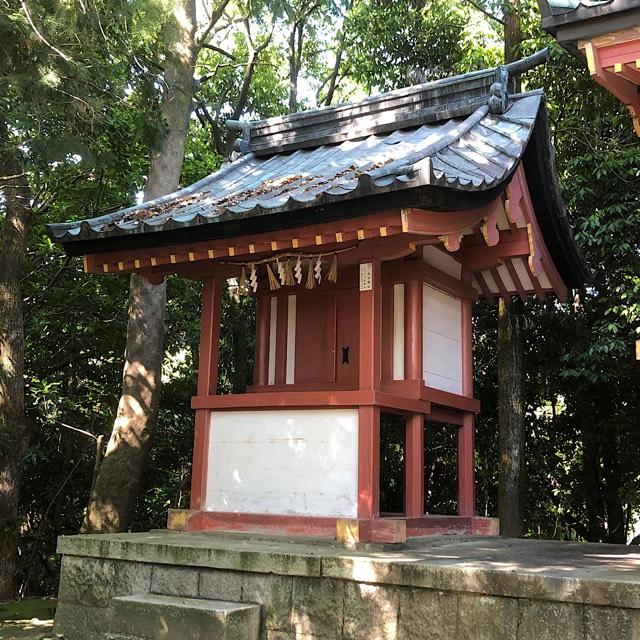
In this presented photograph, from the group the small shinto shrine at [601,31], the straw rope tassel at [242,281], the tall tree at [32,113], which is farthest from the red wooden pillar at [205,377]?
the small shinto shrine at [601,31]

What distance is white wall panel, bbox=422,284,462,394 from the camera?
6312 mm

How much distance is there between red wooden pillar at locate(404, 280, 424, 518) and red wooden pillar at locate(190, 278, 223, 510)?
174 cm

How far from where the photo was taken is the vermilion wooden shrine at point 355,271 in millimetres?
5203

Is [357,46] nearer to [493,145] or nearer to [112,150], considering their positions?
[112,150]

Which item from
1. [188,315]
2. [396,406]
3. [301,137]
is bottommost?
[396,406]

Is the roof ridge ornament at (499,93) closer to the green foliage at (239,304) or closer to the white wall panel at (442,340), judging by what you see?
→ the white wall panel at (442,340)

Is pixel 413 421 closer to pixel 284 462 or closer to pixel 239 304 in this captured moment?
pixel 284 462

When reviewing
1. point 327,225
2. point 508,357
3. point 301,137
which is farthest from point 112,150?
point 508,357

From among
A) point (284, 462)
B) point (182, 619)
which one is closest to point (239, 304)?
point (284, 462)

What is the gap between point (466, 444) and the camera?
675 cm

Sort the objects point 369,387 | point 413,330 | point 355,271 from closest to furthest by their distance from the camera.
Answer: point 369,387, point 413,330, point 355,271

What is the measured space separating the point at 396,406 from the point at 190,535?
6.58ft

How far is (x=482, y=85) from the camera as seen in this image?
281 inches

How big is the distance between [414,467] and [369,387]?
3.08 feet
